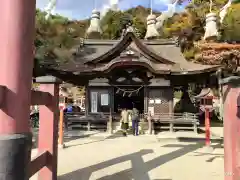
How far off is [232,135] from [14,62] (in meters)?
3.19

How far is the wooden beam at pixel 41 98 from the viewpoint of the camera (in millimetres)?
3392

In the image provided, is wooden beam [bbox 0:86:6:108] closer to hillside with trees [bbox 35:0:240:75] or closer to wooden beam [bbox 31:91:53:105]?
wooden beam [bbox 31:91:53:105]

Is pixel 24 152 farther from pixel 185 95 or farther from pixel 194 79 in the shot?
pixel 185 95

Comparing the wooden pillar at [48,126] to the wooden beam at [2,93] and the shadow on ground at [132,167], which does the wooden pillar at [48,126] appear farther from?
the wooden beam at [2,93]

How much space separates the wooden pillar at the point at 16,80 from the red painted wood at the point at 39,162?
0.98 m

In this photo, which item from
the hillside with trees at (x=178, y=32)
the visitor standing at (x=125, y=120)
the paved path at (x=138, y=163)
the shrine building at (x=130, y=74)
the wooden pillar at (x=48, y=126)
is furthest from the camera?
the hillside with trees at (x=178, y=32)

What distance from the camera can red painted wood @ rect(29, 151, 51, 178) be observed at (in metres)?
3.45

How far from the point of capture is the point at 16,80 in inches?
98.5

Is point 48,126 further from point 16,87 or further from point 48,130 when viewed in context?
point 16,87

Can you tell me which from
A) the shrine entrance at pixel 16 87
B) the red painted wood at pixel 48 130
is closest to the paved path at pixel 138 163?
the red painted wood at pixel 48 130

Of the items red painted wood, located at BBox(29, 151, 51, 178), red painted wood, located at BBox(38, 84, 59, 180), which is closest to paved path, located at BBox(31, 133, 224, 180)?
red painted wood, located at BBox(38, 84, 59, 180)

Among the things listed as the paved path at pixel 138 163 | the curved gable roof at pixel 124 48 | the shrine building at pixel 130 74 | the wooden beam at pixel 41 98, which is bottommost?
the paved path at pixel 138 163

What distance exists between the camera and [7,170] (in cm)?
230

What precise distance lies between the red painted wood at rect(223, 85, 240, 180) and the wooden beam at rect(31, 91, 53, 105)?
8.99ft
